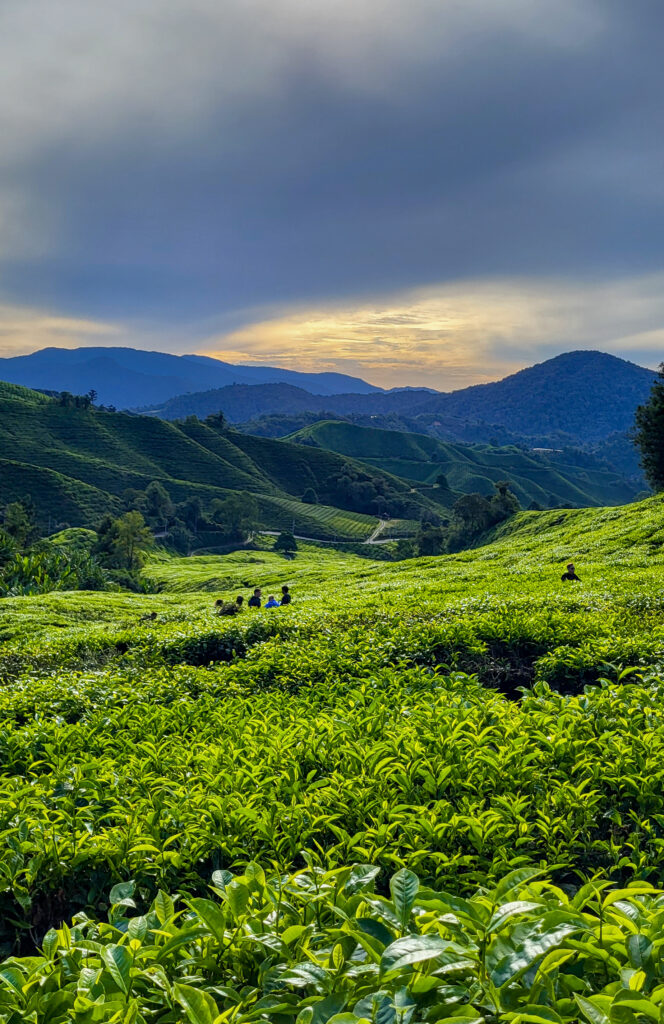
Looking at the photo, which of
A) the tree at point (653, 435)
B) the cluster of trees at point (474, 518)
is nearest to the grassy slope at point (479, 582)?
the tree at point (653, 435)

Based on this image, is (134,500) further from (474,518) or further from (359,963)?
(359,963)

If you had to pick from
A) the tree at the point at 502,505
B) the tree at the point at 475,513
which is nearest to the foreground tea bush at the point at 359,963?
the tree at the point at 502,505

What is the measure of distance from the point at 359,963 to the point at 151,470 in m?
171

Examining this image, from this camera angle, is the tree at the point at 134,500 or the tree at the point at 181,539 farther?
the tree at the point at 134,500

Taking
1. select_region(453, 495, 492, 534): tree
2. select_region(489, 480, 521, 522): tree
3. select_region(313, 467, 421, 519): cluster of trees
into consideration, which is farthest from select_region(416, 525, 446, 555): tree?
select_region(313, 467, 421, 519): cluster of trees

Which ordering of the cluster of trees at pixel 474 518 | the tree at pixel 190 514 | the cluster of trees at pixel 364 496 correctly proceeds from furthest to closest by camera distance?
the cluster of trees at pixel 364 496, the tree at pixel 190 514, the cluster of trees at pixel 474 518

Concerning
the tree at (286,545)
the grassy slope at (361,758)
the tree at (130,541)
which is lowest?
the tree at (286,545)

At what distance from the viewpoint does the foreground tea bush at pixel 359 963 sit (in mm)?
2119

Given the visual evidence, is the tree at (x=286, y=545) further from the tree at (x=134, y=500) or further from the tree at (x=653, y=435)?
the tree at (x=653, y=435)

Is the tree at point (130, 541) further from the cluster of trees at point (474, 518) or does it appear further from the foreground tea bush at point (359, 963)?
the foreground tea bush at point (359, 963)

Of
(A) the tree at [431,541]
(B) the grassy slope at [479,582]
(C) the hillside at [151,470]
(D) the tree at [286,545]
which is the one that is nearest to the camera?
(B) the grassy slope at [479,582]

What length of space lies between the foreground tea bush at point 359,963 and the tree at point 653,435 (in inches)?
2054

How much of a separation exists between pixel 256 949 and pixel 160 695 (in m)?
5.96

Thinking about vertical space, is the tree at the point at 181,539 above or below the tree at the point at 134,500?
below
